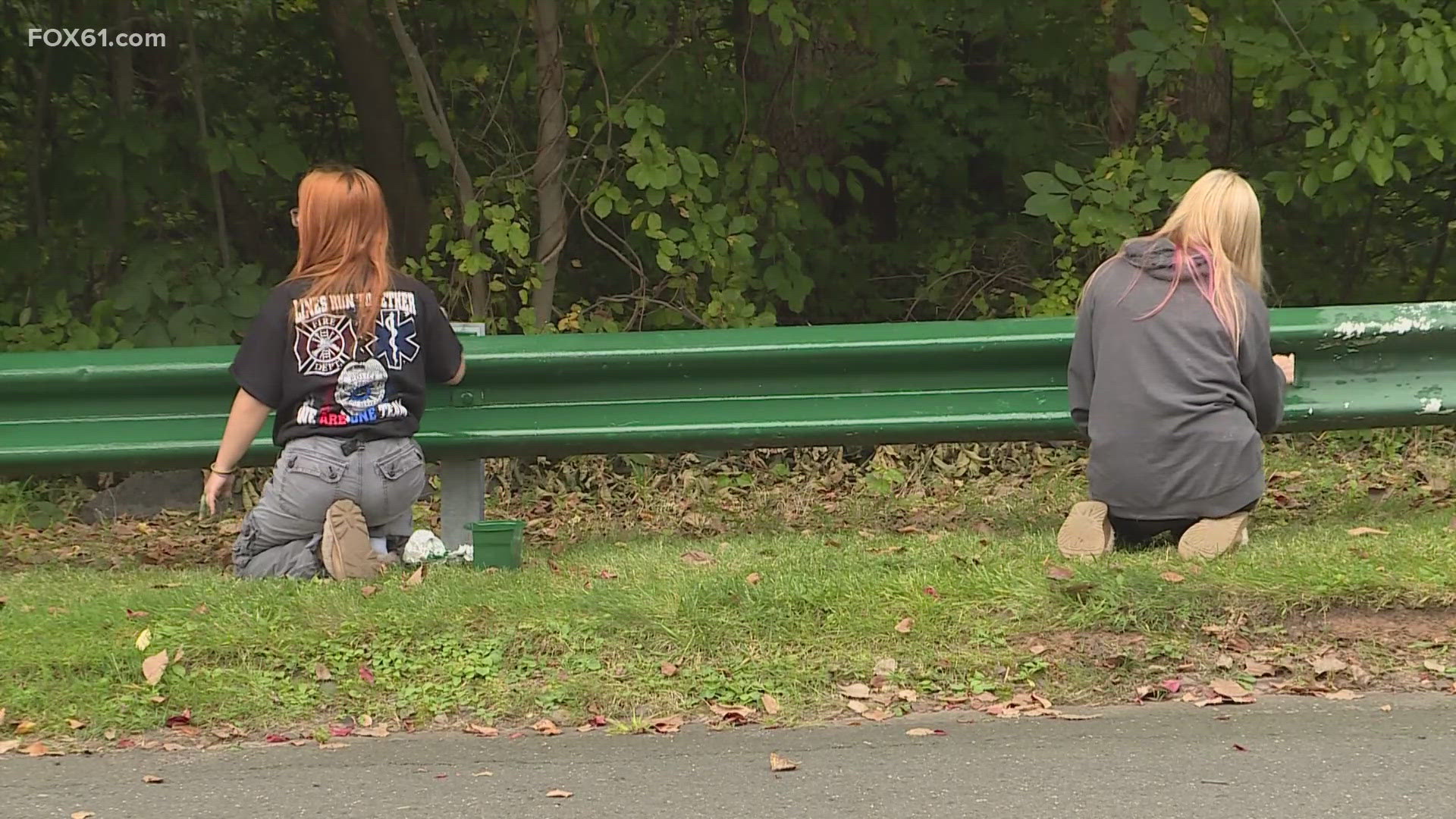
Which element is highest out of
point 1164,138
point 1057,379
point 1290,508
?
point 1164,138

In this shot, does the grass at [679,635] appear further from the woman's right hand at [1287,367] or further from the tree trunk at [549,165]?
the tree trunk at [549,165]

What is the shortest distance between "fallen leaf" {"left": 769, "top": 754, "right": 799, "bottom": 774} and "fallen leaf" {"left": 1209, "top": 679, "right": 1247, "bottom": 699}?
45.7 inches

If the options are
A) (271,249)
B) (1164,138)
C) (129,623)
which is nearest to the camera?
(129,623)

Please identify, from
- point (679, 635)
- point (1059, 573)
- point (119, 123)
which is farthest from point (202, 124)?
point (1059, 573)

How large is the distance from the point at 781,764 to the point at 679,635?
0.81 meters

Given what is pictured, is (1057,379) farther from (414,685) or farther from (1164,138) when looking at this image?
(1164,138)

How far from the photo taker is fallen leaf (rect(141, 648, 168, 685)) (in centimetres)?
412

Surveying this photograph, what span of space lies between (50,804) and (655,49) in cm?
633

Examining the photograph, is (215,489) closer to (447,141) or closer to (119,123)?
(447,141)

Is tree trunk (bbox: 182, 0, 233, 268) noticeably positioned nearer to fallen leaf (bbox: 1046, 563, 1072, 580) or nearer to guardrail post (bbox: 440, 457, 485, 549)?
guardrail post (bbox: 440, 457, 485, 549)

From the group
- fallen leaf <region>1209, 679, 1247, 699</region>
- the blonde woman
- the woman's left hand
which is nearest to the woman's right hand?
the blonde woman

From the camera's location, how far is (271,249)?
9875 millimetres

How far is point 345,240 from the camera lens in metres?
5.11

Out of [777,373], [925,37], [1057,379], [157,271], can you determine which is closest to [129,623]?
[777,373]
